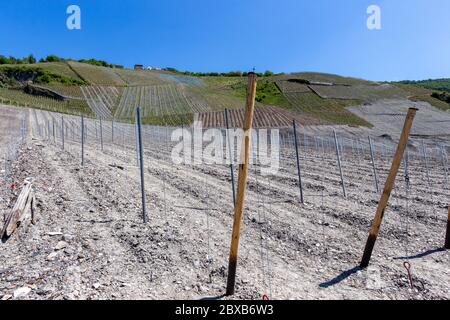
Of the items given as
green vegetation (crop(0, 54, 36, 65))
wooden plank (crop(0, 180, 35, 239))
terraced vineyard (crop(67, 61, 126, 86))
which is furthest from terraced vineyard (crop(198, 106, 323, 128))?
green vegetation (crop(0, 54, 36, 65))

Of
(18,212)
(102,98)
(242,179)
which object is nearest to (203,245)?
(242,179)

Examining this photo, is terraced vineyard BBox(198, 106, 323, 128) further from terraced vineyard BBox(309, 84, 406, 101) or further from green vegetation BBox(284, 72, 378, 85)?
green vegetation BBox(284, 72, 378, 85)

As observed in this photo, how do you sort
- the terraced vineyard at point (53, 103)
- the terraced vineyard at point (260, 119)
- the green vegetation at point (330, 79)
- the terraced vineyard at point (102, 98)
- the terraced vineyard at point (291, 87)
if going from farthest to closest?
the green vegetation at point (330, 79) < the terraced vineyard at point (291, 87) < the terraced vineyard at point (102, 98) < the terraced vineyard at point (53, 103) < the terraced vineyard at point (260, 119)

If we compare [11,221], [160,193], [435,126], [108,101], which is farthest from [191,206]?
[108,101]

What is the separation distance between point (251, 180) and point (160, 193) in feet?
12.0

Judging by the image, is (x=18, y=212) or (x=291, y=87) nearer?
(x=18, y=212)

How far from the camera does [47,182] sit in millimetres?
8117

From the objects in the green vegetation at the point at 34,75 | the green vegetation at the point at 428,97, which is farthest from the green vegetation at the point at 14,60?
the green vegetation at the point at 428,97

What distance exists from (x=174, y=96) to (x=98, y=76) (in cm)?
2480

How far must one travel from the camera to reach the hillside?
4959cm

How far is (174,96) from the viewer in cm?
6488

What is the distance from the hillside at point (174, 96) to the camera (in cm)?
4959

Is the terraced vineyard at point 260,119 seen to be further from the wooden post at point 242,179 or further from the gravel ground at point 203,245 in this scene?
the wooden post at point 242,179

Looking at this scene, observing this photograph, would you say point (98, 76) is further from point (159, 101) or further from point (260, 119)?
point (260, 119)
